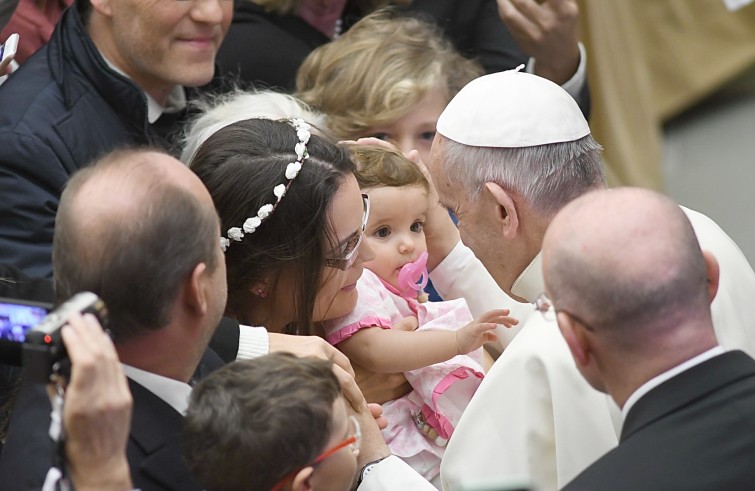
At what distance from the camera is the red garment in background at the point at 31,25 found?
361cm

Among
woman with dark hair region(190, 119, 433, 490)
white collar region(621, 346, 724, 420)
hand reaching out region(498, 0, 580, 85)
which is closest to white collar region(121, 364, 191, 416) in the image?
woman with dark hair region(190, 119, 433, 490)

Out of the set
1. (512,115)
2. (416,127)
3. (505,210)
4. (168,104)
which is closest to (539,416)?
(505,210)

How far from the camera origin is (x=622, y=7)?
6.05 metres

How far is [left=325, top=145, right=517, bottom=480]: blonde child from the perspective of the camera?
9.71 feet

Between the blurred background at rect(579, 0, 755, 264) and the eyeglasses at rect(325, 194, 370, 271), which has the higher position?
the eyeglasses at rect(325, 194, 370, 271)

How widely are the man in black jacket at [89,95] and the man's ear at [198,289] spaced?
0.94 metres

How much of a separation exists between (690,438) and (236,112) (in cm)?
171

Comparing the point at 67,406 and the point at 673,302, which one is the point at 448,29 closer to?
the point at 673,302

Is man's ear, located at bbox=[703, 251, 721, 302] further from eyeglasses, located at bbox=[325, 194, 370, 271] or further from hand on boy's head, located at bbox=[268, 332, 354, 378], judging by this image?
eyeglasses, located at bbox=[325, 194, 370, 271]

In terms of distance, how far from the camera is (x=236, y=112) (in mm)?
3328

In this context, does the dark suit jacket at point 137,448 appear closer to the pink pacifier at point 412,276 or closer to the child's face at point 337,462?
the child's face at point 337,462

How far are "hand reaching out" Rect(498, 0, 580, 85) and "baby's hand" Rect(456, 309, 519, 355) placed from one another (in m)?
1.39

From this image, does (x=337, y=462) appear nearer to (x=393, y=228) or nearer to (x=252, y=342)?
(x=252, y=342)

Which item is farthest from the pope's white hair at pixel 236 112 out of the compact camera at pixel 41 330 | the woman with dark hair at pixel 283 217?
the compact camera at pixel 41 330
